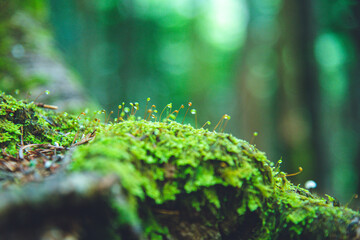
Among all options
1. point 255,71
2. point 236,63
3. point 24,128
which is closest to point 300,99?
point 255,71

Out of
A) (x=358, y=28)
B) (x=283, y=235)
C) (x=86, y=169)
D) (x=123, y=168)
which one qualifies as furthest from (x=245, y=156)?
(x=358, y=28)

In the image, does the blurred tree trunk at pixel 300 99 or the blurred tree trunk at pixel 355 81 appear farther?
the blurred tree trunk at pixel 355 81

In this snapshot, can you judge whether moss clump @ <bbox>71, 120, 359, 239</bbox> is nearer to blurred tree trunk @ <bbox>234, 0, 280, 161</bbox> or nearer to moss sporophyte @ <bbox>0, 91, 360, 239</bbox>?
moss sporophyte @ <bbox>0, 91, 360, 239</bbox>

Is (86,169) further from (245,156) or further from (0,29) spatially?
(0,29)

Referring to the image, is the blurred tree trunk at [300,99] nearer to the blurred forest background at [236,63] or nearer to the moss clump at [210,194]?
the blurred forest background at [236,63]

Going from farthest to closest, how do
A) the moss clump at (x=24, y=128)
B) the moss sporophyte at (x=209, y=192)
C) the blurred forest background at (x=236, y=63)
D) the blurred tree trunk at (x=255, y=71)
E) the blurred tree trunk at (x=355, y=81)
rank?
the blurred tree trunk at (x=255, y=71) → the blurred tree trunk at (x=355, y=81) → the blurred forest background at (x=236, y=63) → the moss clump at (x=24, y=128) → the moss sporophyte at (x=209, y=192)

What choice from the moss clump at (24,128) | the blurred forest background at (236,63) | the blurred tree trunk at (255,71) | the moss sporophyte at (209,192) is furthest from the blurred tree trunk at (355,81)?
the moss clump at (24,128)

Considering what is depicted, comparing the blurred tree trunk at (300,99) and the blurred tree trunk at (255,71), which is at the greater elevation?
the blurred tree trunk at (255,71)

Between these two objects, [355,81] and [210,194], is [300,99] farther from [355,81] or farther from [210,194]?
[355,81]
